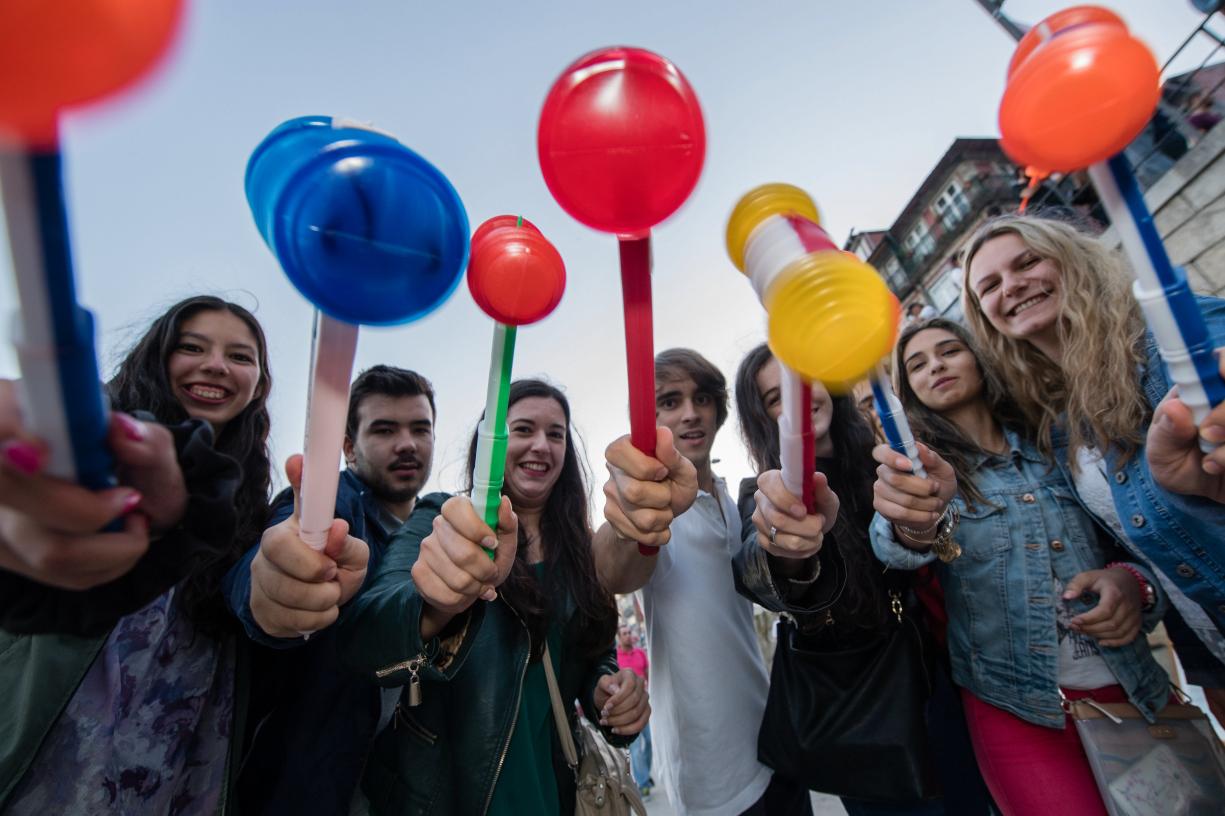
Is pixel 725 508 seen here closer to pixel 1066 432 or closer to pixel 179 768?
pixel 1066 432

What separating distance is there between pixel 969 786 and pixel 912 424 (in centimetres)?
136

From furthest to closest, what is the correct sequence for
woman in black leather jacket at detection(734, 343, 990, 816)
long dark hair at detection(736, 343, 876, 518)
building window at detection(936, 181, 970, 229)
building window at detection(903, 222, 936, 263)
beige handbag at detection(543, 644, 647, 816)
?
building window at detection(903, 222, 936, 263) → building window at detection(936, 181, 970, 229) → long dark hair at detection(736, 343, 876, 518) → beige handbag at detection(543, 644, 647, 816) → woman in black leather jacket at detection(734, 343, 990, 816)

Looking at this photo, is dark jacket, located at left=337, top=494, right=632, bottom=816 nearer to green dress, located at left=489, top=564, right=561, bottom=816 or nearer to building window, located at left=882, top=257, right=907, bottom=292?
green dress, located at left=489, top=564, right=561, bottom=816

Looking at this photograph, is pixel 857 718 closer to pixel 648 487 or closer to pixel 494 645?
pixel 494 645

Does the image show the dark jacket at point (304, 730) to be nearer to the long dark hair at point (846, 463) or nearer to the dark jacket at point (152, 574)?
the dark jacket at point (152, 574)

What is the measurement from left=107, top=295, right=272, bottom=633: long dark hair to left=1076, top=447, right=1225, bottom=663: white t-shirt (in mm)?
2394

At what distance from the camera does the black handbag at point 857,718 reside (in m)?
1.68

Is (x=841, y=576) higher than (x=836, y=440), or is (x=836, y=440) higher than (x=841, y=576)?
(x=836, y=440)

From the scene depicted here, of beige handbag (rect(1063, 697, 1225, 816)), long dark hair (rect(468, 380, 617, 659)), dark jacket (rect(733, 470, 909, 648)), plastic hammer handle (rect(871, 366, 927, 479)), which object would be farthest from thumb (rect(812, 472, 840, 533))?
beige handbag (rect(1063, 697, 1225, 816))

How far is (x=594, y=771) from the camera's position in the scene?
1.78m

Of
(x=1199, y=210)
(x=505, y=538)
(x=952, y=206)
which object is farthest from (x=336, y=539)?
(x=952, y=206)

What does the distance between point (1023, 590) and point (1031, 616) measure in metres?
0.08

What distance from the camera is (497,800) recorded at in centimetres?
151

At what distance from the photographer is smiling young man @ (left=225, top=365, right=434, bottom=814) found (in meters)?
0.87
